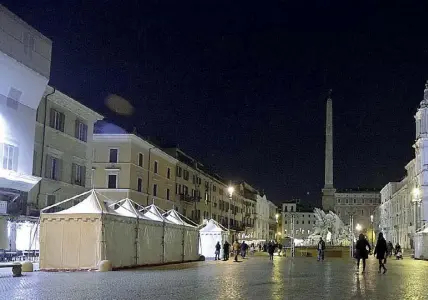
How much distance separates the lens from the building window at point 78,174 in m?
43.8

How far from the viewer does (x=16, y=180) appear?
109 feet

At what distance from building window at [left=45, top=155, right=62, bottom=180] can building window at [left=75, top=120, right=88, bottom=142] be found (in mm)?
3330

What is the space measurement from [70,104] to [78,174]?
204 inches

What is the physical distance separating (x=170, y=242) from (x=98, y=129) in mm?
24733

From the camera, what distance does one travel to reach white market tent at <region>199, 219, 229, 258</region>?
48.4 meters

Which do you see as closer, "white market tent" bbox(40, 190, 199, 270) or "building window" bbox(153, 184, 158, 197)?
"white market tent" bbox(40, 190, 199, 270)

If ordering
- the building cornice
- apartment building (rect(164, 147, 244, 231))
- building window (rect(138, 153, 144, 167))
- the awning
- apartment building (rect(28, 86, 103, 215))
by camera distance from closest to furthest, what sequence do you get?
the awning, apartment building (rect(28, 86, 103, 215)), the building cornice, building window (rect(138, 153, 144, 167)), apartment building (rect(164, 147, 244, 231))

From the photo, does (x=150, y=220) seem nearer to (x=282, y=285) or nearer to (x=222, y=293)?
(x=282, y=285)

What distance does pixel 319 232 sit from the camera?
2950 inches

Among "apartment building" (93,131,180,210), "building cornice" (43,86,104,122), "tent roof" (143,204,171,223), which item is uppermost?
"building cornice" (43,86,104,122)

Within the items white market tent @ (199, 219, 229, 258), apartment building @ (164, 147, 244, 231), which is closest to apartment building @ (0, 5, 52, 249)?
white market tent @ (199, 219, 229, 258)

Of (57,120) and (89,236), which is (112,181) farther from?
(89,236)

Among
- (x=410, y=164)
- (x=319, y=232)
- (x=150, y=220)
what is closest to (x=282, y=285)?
(x=150, y=220)

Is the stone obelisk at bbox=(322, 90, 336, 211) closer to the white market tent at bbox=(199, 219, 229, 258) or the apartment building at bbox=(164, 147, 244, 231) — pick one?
the apartment building at bbox=(164, 147, 244, 231)
